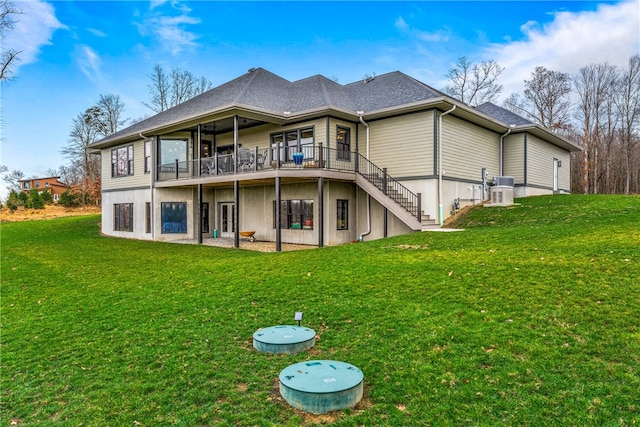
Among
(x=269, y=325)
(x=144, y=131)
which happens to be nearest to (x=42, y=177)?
(x=144, y=131)

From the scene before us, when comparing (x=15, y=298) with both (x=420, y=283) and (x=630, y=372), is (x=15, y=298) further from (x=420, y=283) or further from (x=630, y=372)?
(x=630, y=372)

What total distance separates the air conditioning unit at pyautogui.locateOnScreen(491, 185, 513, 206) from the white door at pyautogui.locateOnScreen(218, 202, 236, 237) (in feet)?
40.6

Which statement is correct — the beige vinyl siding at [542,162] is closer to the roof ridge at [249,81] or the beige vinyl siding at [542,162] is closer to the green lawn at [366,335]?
the green lawn at [366,335]

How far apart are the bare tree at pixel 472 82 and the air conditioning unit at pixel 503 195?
17.3 m

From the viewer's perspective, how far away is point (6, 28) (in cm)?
2320

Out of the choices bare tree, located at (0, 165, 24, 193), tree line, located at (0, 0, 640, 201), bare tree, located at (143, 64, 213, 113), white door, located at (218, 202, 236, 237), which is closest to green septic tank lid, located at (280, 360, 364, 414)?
white door, located at (218, 202, 236, 237)

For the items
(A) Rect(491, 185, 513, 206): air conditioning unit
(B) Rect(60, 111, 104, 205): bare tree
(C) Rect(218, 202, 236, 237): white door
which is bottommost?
(C) Rect(218, 202, 236, 237): white door

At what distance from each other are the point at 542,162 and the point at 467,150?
728cm

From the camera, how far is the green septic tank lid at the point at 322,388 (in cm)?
343

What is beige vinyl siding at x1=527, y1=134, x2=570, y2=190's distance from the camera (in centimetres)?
1966

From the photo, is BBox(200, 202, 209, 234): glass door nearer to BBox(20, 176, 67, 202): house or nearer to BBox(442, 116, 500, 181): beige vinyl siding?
BBox(442, 116, 500, 181): beige vinyl siding

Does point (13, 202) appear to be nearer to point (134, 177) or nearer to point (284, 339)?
point (134, 177)

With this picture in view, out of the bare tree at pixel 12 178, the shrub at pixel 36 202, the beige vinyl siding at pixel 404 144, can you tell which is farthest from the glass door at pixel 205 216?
the bare tree at pixel 12 178

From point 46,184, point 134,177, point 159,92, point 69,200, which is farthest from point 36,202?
point 46,184
